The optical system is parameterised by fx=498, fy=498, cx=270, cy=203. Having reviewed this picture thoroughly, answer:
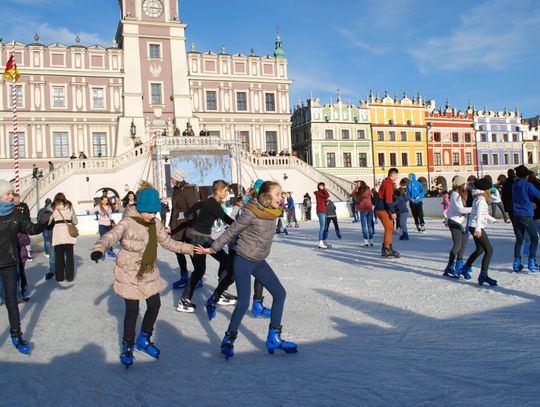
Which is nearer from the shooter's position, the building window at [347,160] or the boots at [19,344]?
the boots at [19,344]

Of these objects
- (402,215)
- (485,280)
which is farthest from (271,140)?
(485,280)

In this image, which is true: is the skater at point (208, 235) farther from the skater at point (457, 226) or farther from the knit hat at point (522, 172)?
the knit hat at point (522, 172)

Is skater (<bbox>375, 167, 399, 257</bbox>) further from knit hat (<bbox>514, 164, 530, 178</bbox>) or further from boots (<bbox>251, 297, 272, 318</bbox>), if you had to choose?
boots (<bbox>251, 297, 272, 318</bbox>)

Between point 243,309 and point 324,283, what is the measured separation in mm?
3904

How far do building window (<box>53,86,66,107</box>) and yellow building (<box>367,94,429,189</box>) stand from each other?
31779 millimetres

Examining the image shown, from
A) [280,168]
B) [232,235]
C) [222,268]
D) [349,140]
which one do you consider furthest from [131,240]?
[349,140]

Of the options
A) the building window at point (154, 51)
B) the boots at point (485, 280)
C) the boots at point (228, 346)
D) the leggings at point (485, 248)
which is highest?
the building window at point (154, 51)

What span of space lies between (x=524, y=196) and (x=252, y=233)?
226 inches

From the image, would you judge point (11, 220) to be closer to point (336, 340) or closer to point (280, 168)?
point (336, 340)

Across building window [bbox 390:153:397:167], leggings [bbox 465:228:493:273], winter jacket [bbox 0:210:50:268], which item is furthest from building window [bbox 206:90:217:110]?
winter jacket [bbox 0:210:50:268]

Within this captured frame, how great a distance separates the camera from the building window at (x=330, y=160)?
52.5m

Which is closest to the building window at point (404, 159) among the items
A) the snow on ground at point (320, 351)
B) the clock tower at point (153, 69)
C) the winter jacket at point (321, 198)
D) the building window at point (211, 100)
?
the building window at point (211, 100)

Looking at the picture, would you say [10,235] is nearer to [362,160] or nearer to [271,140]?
[271,140]

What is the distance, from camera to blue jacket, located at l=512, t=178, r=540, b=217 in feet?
27.7
